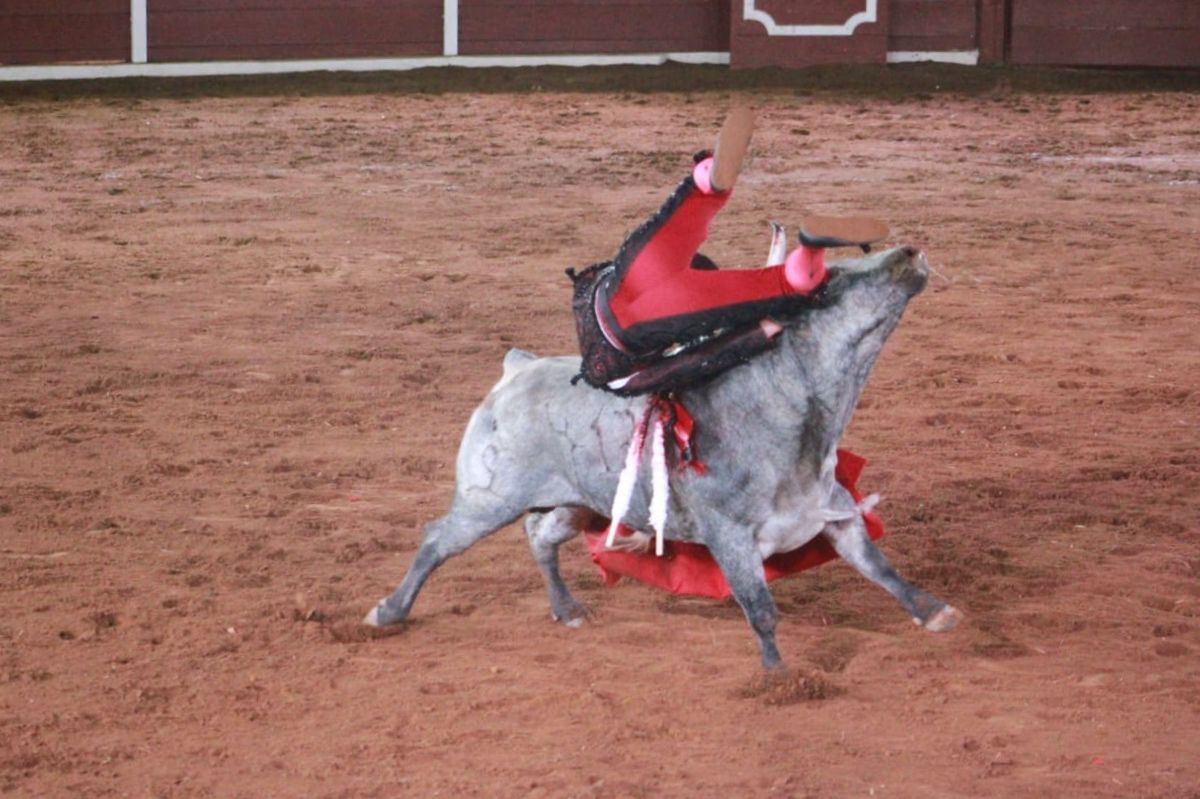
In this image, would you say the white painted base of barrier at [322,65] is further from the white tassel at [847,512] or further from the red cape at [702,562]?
the white tassel at [847,512]

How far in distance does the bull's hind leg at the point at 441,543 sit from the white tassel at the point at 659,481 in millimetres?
391

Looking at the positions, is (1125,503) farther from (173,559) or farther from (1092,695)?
(173,559)

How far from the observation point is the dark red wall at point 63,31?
1452 centimetres

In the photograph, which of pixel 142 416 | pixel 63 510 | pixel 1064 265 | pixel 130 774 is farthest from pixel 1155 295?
pixel 130 774

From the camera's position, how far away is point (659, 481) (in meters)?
3.92

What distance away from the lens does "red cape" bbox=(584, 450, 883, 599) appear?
4.20m

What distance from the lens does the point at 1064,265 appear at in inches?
337

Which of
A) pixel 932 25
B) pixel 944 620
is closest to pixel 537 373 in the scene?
pixel 944 620

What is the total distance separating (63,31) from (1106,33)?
28.0ft

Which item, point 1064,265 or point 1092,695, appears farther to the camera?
point 1064,265

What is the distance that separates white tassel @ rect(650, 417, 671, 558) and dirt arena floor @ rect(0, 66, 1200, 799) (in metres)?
0.36

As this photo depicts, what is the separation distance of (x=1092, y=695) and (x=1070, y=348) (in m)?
3.41

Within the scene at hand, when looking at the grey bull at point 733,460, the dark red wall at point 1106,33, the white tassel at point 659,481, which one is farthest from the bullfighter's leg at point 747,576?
the dark red wall at point 1106,33

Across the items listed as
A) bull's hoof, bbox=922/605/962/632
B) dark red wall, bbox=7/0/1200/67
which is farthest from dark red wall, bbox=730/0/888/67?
bull's hoof, bbox=922/605/962/632
